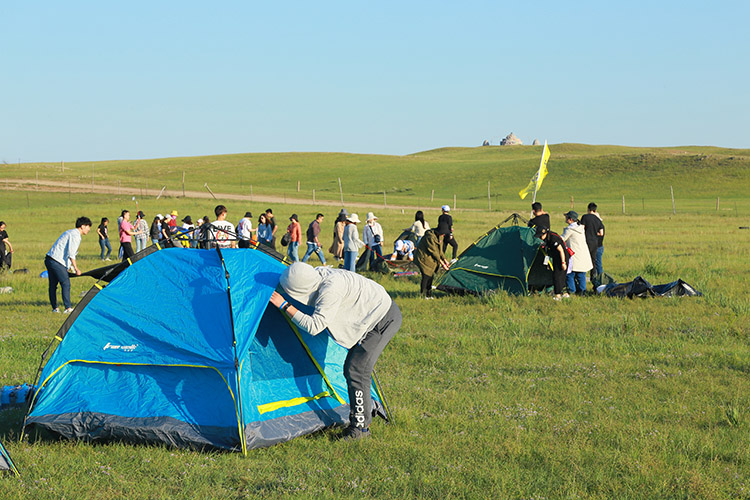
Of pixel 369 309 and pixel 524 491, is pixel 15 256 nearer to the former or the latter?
pixel 369 309

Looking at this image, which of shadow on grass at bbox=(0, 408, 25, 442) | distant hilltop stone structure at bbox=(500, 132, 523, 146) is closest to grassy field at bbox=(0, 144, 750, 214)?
shadow on grass at bbox=(0, 408, 25, 442)

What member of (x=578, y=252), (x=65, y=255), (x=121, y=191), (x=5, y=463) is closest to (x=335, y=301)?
(x=5, y=463)

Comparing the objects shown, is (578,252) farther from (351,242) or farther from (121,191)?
(121,191)

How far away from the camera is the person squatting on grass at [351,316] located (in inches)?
256

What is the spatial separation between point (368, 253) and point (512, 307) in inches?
298

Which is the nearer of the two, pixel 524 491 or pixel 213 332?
pixel 524 491

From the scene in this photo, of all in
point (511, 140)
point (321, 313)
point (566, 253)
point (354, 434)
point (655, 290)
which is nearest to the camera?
point (321, 313)

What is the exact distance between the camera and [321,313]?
21.3 feet

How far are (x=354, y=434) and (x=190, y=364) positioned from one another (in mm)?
1622

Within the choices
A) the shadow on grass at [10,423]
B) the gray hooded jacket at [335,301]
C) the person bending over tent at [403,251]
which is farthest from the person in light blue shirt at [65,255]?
the person bending over tent at [403,251]

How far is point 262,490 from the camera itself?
5.56 meters

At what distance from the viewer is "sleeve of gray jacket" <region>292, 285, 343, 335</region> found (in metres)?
6.42

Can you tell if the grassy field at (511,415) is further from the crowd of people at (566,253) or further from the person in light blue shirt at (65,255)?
the crowd of people at (566,253)

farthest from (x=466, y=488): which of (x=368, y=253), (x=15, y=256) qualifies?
(x=15, y=256)
